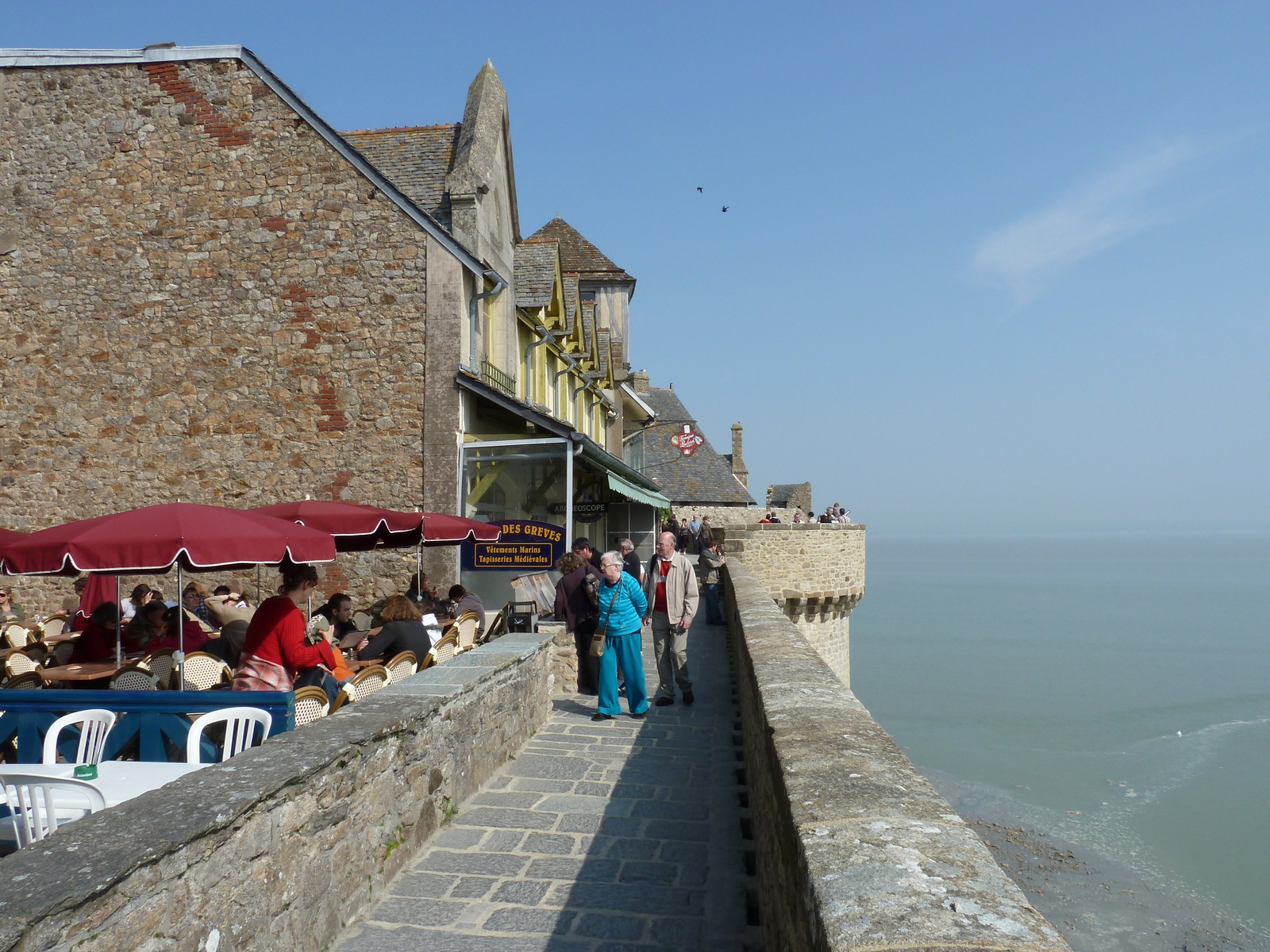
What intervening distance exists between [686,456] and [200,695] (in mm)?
38972

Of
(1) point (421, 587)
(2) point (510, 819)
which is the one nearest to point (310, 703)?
(2) point (510, 819)

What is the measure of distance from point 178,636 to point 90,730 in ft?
11.3

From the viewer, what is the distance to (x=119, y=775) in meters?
4.41

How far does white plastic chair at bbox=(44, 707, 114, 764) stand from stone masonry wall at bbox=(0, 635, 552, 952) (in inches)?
63.0

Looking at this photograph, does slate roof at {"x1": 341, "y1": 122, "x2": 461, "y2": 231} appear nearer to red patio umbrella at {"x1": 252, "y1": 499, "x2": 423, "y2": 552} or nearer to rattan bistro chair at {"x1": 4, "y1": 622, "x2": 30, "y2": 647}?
red patio umbrella at {"x1": 252, "y1": 499, "x2": 423, "y2": 552}

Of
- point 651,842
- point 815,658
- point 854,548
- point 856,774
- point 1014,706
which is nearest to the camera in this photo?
point 856,774

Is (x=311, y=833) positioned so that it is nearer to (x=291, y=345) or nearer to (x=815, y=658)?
(x=815, y=658)

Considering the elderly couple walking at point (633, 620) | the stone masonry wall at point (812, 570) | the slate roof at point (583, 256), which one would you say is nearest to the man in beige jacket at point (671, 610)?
the elderly couple walking at point (633, 620)

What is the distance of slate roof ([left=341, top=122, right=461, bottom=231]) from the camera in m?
14.8

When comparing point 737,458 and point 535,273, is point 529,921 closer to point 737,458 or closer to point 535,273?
point 535,273

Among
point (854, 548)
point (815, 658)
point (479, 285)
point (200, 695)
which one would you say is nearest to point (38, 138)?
point (479, 285)

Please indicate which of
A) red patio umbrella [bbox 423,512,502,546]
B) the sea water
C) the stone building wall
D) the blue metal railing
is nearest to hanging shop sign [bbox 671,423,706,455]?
the sea water

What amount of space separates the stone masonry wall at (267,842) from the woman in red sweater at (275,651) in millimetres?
972

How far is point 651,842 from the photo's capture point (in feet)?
17.3
